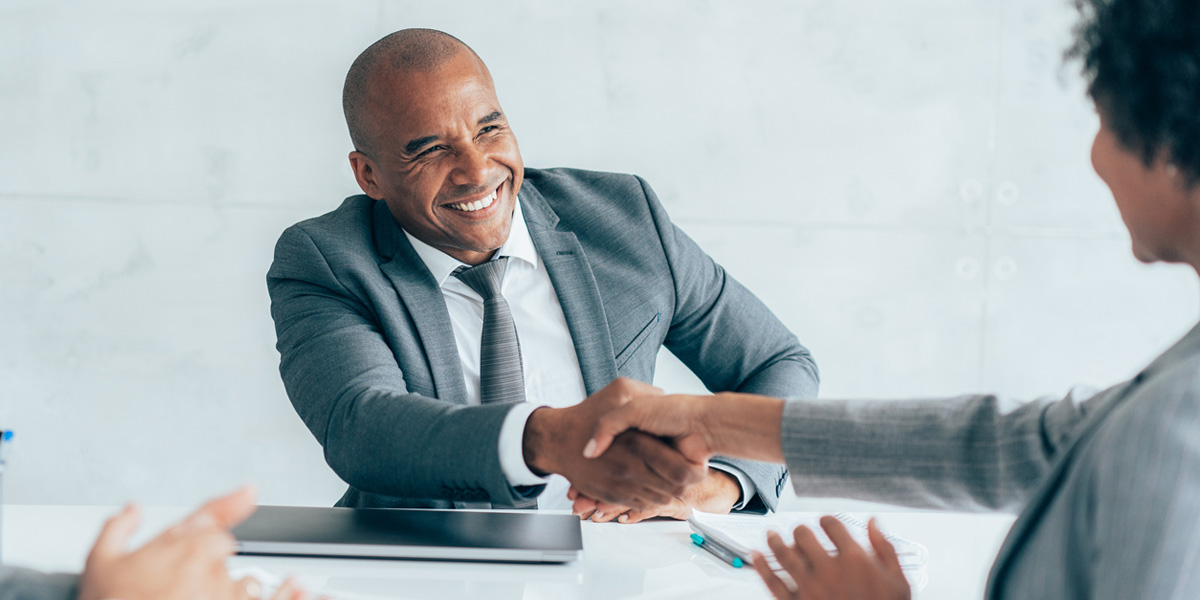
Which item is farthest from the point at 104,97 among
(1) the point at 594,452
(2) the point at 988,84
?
(2) the point at 988,84

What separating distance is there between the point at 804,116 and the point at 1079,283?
44.8 inches

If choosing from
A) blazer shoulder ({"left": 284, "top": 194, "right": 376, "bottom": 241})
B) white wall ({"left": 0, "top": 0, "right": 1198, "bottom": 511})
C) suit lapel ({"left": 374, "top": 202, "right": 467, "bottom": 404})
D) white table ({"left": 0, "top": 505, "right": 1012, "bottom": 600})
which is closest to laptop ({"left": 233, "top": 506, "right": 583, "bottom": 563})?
white table ({"left": 0, "top": 505, "right": 1012, "bottom": 600})

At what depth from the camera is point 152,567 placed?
813 millimetres

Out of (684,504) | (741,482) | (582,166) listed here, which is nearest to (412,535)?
(684,504)

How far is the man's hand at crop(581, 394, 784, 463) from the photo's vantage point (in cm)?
129

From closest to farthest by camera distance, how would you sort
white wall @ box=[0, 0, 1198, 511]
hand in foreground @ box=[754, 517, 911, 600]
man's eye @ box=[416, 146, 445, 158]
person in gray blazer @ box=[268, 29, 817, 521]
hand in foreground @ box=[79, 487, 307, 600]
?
hand in foreground @ box=[79, 487, 307, 600]
hand in foreground @ box=[754, 517, 911, 600]
person in gray blazer @ box=[268, 29, 817, 521]
man's eye @ box=[416, 146, 445, 158]
white wall @ box=[0, 0, 1198, 511]

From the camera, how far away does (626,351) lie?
78.7 inches

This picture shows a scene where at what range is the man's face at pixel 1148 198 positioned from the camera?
86 cm

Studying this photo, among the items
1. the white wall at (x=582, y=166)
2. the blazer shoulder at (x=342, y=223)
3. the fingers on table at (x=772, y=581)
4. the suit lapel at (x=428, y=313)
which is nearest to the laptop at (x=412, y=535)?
the fingers on table at (x=772, y=581)

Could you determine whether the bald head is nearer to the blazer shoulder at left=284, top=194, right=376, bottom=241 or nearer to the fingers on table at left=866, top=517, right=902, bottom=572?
the blazer shoulder at left=284, top=194, right=376, bottom=241

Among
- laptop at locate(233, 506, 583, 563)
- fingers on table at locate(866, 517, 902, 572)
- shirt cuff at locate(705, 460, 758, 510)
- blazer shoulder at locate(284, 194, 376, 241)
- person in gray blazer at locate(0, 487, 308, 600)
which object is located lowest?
shirt cuff at locate(705, 460, 758, 510)

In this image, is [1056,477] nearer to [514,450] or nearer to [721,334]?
[514,450]

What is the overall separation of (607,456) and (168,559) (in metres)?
0.73

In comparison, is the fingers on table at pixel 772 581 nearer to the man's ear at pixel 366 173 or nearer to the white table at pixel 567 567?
the white table at pixel 567 567
